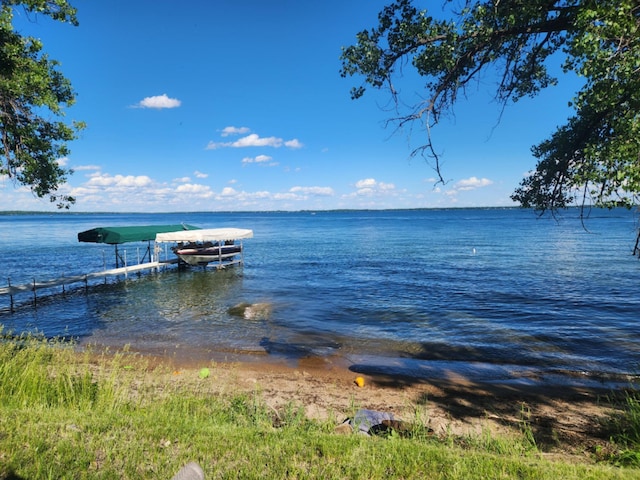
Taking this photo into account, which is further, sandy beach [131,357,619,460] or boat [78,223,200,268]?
boat [78,223,200,268]

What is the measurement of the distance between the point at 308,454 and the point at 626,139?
16.3 feet

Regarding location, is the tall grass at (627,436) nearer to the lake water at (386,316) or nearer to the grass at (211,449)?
the grass at (211,449)

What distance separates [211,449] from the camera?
422 cm

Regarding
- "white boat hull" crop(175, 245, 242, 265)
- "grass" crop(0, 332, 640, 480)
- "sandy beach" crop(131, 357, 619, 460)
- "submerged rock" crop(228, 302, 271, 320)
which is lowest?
"submerged rock" crop(228, 302, 271, 320)

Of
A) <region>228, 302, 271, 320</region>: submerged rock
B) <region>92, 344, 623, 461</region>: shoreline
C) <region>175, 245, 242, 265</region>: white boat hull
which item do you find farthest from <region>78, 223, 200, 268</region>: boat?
<region>92, 344, 623, 461</region>: shoreline

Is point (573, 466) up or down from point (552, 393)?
up

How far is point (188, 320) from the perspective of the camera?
52.9 ft

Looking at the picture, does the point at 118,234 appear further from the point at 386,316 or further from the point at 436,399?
the point at 436,399

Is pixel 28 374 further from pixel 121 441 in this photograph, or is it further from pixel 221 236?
pixel 221 236

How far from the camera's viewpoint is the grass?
383 cm

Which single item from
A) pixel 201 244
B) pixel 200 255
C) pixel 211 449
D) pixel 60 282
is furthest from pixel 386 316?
pixel 201 244

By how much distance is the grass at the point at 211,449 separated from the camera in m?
3.83

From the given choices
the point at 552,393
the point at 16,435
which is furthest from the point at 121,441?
the point at 552,393

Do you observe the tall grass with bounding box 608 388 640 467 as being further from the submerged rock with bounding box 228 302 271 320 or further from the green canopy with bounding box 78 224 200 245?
the green canopy with bounding box 78 224 200 245
